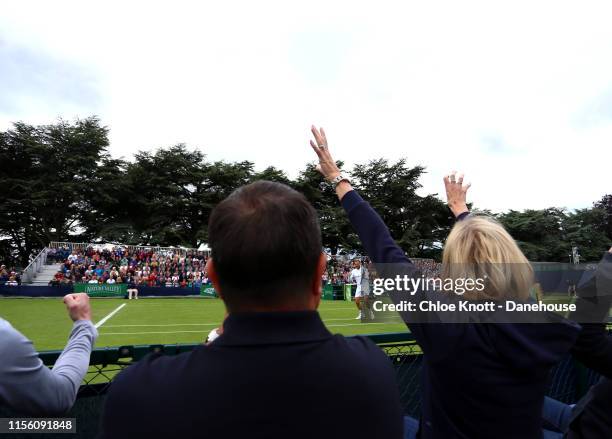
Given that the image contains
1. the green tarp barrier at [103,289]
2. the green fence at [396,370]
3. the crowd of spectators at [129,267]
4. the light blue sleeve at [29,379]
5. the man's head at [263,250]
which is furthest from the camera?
the crowd of spectators at [129,267]

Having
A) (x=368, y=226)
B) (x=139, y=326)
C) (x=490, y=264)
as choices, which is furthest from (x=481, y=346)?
(x=139, y=326)

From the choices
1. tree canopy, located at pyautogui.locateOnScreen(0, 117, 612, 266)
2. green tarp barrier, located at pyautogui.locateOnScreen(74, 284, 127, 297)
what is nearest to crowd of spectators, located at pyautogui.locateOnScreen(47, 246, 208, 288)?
green tarp barrier, located at pyautogui.locateOnScreen(74, 284, 127, 297)

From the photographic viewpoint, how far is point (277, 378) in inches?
36.9

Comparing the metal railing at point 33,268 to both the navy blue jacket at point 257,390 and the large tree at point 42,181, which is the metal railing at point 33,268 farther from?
the navy blue jacket at point 257,390

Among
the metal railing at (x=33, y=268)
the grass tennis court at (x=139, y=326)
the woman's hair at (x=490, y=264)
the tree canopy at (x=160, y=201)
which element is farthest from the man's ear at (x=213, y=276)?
the tree canopy at (x=160, y=201)

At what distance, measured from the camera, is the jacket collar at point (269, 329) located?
984mm

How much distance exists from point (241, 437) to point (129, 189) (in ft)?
156

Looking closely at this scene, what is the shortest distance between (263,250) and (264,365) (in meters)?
0.26

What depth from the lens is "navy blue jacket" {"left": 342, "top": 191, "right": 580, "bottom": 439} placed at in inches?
57.9

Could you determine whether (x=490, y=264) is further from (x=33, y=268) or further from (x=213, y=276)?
(x=33, y=268)

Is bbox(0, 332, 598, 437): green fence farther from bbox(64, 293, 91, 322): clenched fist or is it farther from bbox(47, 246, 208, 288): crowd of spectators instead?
bbox(47, 246, 208, 288): crowd of spectators

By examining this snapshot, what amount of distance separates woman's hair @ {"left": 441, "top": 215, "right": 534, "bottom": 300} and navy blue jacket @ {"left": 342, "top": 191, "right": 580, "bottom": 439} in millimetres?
157

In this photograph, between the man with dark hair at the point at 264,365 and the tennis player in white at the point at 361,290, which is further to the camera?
the tennis player in white at the point at 361,290

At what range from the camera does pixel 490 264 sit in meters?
1.65
